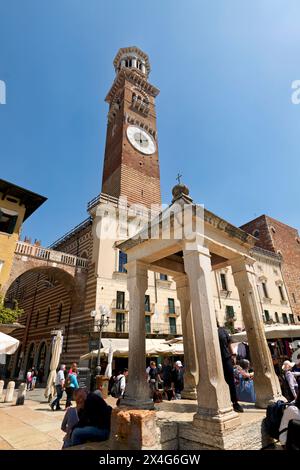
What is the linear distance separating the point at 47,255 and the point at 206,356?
16.5 meters

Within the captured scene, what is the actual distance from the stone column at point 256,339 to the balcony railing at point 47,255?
1535cm

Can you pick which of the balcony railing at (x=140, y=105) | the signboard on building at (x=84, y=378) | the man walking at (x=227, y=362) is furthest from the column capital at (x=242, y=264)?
the balcony railing at (x=140, y=105)

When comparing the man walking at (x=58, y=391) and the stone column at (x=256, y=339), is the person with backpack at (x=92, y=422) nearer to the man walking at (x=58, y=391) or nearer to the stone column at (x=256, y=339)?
the stone column at (x=256, y=339)

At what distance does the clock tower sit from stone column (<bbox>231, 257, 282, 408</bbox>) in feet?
64.5

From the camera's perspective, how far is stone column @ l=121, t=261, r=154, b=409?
14.5 feet

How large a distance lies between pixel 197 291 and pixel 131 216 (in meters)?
17.5

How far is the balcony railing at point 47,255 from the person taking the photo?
17.0 metres

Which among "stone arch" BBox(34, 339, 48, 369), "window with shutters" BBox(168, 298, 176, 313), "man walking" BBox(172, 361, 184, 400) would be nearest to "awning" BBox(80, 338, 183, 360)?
"man walking" BBox(172, 361, 184, 400)

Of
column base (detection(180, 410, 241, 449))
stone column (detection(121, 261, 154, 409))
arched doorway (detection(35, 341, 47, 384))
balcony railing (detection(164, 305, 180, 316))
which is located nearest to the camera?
column base (detection(180, 410, 241, 449))

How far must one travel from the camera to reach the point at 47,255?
18.1 meters

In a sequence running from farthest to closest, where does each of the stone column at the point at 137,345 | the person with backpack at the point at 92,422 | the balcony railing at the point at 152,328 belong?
the balcony railing at the point at 152,328, the stone column at the point at 137,345, the person with backpack at the point at 92,422

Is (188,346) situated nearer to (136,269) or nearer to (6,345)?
(136,269)

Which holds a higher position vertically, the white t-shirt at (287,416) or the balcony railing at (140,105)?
the balcony railing at (140,105)

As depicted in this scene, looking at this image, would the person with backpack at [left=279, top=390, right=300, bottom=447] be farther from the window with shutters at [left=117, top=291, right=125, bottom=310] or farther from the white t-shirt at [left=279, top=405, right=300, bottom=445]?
the window with shutters at [left=117, top=291, right=125, bottom=310]
